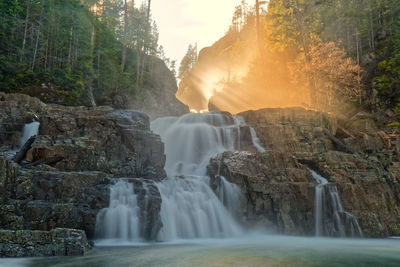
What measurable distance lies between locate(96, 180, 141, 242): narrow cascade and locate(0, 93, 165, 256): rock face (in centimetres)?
25

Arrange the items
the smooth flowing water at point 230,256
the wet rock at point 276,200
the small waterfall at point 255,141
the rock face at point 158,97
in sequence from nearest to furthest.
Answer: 1. the smooth flowing water at point 230,256
2. the wet rock at point 276,200
3. the small waterfall at point 255,141
4. the rock face at point 158,97

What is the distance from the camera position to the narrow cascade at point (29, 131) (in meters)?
14.9

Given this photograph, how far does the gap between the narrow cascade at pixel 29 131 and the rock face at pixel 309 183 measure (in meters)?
9.65

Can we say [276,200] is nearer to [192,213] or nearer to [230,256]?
[192,213]

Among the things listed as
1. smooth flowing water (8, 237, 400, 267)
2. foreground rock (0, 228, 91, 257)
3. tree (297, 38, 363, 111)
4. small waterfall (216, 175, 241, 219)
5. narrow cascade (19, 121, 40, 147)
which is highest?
tree (297, 38, 363, 111)

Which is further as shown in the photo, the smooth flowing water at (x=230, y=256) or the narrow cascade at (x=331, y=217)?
the narrow cascade at (x=331, y=217)

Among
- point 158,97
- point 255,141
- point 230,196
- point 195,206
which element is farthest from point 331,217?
point 158,97

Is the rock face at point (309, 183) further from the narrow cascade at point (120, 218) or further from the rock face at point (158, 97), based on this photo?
the rock face at point (158, 97)

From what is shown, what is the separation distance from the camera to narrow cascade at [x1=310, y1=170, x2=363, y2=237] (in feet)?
44.9

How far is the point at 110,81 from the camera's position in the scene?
3212 cm

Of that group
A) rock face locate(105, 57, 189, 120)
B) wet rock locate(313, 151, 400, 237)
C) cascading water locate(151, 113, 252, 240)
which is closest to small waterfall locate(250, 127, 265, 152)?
cascading water locate(151, 113, 252, 240)

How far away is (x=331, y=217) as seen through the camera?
45.8ft

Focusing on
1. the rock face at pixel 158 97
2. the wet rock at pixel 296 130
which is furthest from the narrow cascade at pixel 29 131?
the rock face at pixel 158 97

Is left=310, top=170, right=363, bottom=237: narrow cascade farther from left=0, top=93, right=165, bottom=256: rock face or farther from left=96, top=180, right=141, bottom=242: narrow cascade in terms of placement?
left=96, top=180, right=141, bottom=242: narrow cascade
